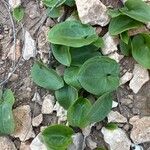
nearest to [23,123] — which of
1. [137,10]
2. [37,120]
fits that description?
[37,120]

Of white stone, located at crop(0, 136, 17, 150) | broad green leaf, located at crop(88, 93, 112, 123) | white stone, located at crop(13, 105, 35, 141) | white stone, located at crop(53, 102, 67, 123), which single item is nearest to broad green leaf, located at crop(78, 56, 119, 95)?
broad green leaf, located at crop(88, 93, 112, 123)

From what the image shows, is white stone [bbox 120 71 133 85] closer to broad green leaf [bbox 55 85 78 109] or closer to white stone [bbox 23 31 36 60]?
broad green leaf [bbox 55 85 78 109]

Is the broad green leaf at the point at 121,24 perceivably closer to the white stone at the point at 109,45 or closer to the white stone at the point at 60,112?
the white stone at the point at 109,45

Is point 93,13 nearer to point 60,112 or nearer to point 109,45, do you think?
point 109,45

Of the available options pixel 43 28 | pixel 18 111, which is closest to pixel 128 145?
pixel 18 111

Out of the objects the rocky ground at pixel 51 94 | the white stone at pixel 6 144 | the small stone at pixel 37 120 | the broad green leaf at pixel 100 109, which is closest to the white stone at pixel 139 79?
the rocky ground at pixel 51 94
